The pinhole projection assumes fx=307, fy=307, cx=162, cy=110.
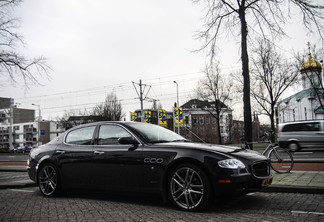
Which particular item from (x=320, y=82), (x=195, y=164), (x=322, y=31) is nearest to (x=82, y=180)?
(x=195, y=164)

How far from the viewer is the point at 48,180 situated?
20.4 feet

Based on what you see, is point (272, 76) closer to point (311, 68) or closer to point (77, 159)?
point (311, 68)

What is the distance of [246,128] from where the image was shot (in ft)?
29.6

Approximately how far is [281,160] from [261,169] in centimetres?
383

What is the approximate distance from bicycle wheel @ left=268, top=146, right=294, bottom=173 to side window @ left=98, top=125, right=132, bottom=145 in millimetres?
4460

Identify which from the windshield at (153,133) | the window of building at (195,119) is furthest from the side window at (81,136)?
the window of building at (195,119)

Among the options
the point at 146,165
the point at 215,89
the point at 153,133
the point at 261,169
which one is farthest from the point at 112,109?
the point at 261,169

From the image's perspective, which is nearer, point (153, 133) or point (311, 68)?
point (153, 133)

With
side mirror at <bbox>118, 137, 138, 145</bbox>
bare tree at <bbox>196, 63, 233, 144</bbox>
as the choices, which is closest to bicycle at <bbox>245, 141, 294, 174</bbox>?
side mirror at <bbox>118, 137, 138, 145</bbox>

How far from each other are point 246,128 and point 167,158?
4.94 m

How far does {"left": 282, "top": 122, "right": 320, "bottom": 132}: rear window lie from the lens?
20516 millimetres

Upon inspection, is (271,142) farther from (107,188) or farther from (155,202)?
(107,188)

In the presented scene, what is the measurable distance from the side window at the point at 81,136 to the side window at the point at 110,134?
0.28 m

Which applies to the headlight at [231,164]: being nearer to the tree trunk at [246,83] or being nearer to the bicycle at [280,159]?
the bicycle at [280,159]
